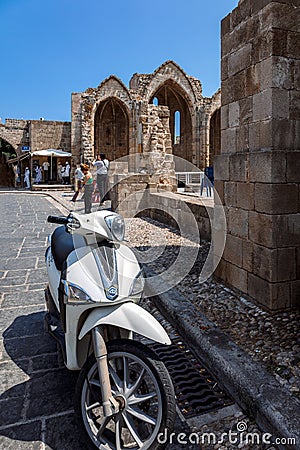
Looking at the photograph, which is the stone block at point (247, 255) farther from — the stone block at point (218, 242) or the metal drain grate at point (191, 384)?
the metal drain grate at point (191, 384)

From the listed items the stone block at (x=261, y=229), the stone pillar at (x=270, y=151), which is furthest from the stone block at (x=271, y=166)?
the stone block at (x=261, y=229)

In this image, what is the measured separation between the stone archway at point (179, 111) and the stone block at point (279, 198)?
2253cm

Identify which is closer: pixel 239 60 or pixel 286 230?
pixel 286 230

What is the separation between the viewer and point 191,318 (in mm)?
3262

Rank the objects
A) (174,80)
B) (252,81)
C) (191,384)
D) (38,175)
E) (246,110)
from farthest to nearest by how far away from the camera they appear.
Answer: (174,80)
(38,175)
(246,110)
(252,81)
(191,384)

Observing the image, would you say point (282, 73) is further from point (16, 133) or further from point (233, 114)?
point (16, 133)

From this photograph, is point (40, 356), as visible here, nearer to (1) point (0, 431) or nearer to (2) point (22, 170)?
(1) point (0, 431)

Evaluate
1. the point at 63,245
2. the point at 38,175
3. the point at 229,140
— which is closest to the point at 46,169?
the point at 38,175

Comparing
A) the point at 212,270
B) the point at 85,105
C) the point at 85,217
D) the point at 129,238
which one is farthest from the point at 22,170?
the point at 85,217

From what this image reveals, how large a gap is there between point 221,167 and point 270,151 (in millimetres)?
915

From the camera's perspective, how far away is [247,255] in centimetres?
374

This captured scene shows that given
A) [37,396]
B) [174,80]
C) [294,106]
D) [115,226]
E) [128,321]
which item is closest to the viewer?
[128,321]

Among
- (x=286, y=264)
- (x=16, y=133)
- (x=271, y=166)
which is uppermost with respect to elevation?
(x=16, y=133)

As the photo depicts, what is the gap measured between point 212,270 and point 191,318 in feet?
4.62
